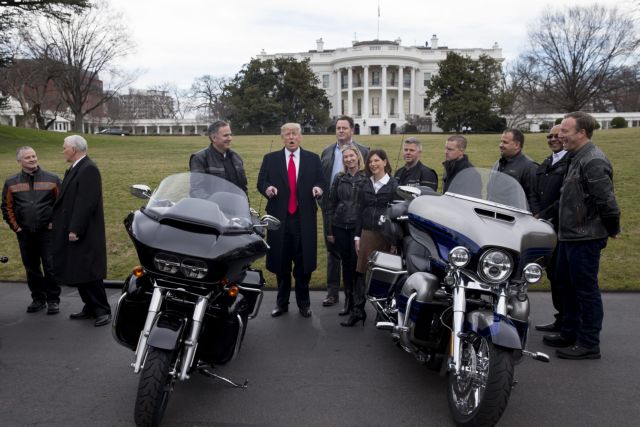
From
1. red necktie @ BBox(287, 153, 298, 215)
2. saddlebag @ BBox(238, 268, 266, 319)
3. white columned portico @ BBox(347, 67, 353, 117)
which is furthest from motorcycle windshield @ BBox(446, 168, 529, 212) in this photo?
white columned portico @ BBox(347, 67, 353, 117)

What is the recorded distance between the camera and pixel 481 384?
3.36 meters

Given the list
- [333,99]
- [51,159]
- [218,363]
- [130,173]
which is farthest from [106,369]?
[333,99]

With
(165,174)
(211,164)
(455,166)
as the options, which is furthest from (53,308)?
(165,174)

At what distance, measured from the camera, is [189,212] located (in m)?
3.49

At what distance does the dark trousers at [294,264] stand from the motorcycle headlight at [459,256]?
2.61 metres

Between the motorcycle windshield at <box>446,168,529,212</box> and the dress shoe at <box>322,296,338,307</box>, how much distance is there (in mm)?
2583

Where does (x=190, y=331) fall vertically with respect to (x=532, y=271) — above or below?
below

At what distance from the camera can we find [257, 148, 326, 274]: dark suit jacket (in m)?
5.81

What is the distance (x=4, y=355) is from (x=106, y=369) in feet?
3.38

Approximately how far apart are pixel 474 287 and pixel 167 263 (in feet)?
6.37

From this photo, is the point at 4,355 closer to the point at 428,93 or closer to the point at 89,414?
the point at 89,414

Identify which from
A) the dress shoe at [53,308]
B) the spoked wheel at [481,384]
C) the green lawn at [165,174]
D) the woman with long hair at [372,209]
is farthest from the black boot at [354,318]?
the dress shoe at [53,308]

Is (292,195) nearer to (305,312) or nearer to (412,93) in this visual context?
(305,312)

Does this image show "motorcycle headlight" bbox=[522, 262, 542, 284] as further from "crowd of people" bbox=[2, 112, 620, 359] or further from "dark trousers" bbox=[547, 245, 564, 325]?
"dark trousers" bbox=[547, 245, 564, 325]
